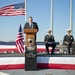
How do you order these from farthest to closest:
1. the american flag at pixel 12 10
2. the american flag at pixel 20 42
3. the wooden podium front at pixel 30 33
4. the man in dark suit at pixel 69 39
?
1. the american flag at pixel 12 10
2. the american flag at pixel 20 42
3. the man in dark suit at pixel 69 39
4. the wooden podium front at pixel 30 33

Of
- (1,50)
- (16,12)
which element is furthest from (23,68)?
(1,50)

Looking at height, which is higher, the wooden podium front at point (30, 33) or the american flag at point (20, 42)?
the wooden podium front at point (30, 33)

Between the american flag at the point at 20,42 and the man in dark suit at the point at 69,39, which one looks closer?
the man in dark suit at the point at 69,39

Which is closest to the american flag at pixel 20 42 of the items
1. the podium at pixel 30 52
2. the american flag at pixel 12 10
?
the american flag at pixel 12 10

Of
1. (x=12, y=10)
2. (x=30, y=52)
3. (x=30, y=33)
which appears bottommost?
(x=30, y=52)

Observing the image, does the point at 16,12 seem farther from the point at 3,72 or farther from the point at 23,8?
the point at 3,72

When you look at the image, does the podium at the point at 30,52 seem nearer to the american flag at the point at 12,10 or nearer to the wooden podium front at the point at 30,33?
the wooden podium front at the point at 30,33

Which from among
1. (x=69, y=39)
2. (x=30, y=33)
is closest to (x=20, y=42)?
(x=69, y=39)

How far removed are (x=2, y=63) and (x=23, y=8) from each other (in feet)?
25.9

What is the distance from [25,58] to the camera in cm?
1077

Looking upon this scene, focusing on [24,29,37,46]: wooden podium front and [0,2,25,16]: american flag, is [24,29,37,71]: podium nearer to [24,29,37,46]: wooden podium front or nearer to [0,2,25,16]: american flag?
[24,29,37,46]: wooden podium front

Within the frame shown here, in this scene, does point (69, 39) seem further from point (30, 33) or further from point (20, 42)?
point (20, 42)

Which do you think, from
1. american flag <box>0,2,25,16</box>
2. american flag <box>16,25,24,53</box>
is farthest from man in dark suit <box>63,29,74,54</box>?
american flag <box>0,2,25,16</box>

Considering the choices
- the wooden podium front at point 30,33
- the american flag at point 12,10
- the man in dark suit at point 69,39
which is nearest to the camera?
the wooden podium front at point 30,33
